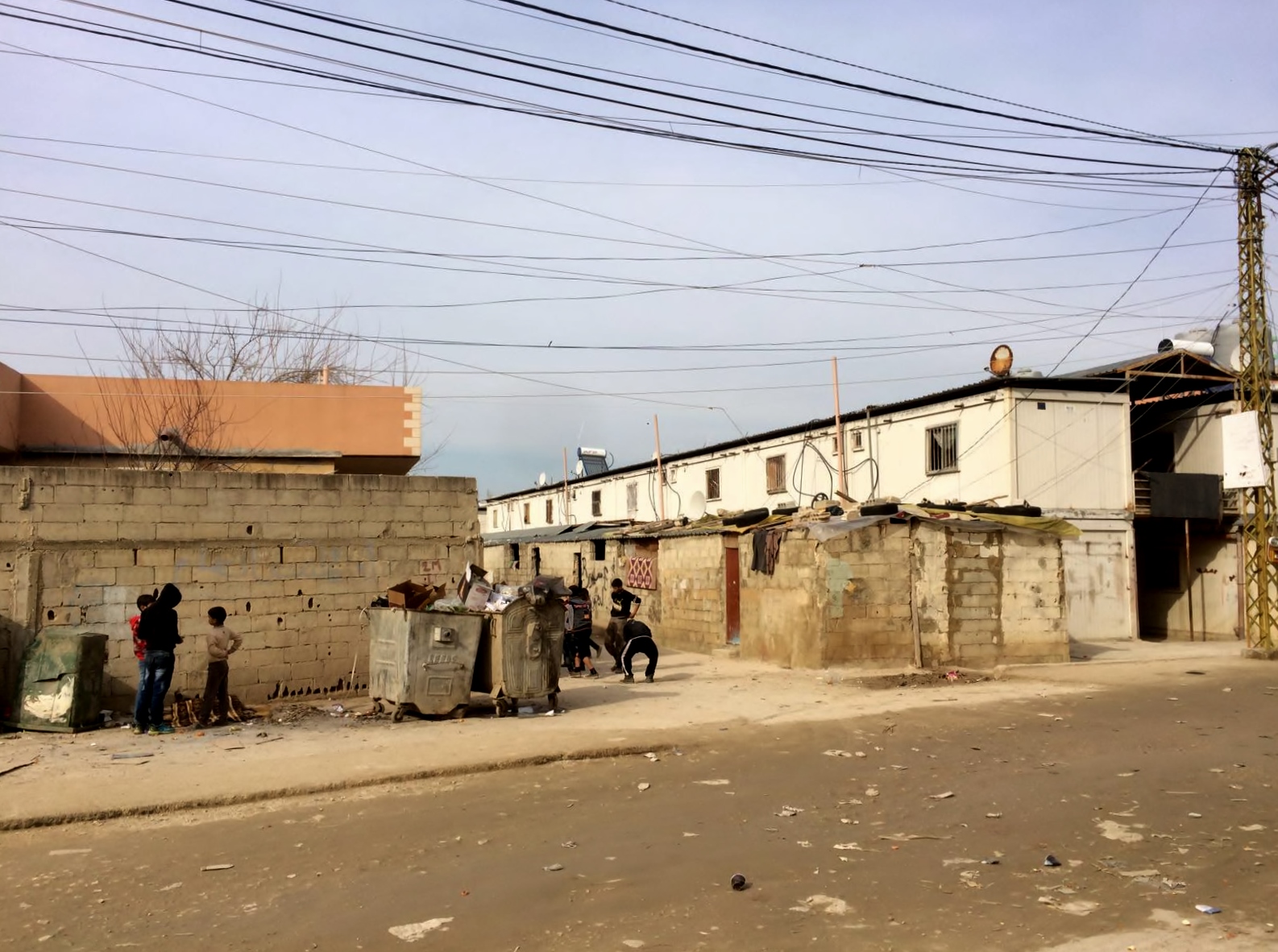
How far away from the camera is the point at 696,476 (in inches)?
1389

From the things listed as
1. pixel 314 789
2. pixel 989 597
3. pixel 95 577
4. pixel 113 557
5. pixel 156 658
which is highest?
pixel 113 557

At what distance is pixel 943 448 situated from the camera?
24.5 metres

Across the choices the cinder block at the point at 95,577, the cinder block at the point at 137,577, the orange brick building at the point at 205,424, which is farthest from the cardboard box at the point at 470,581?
the orange brick building at the point at 205,424

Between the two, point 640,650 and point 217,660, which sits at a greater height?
point 217,660

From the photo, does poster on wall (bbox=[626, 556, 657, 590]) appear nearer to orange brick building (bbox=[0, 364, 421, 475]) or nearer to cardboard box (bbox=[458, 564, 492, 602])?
orange brick building (bbox=[0, 364, 421, 475])

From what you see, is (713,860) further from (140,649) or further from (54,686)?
(54,686)

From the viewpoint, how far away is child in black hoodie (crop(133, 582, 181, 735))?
10422 millimetres

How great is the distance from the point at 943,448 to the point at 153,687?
19.3 m

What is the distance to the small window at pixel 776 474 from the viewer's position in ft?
99.5

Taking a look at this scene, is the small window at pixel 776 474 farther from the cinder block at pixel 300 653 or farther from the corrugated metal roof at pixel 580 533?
the cinder block at pixel 300 653

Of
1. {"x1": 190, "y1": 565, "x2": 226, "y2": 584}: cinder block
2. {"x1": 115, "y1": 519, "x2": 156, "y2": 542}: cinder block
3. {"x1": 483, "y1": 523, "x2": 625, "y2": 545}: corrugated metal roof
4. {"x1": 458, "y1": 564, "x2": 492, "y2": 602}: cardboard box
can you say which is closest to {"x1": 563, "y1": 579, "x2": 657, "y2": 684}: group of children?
{"x1": 458, "y1": 564, "x2": 492, "y2": 602}: cardboard box

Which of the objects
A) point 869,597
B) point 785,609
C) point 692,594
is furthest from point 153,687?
point 692,594

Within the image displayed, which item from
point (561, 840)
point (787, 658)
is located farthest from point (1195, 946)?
point (787, 658)

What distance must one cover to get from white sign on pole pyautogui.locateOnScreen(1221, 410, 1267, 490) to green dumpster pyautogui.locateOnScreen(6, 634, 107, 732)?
766 inches
